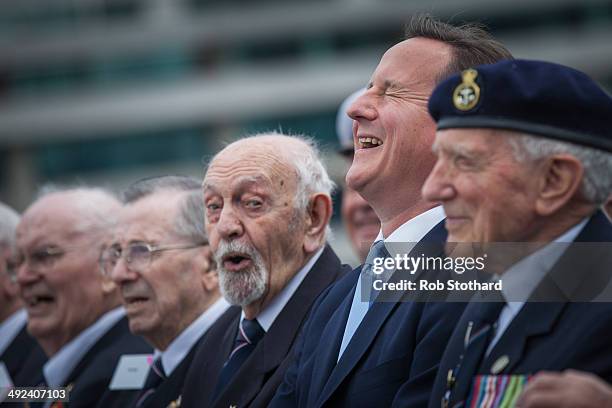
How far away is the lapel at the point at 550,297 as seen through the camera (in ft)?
9.65

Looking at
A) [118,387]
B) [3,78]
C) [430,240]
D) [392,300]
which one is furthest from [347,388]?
[3,78]

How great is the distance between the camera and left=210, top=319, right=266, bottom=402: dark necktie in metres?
4.81

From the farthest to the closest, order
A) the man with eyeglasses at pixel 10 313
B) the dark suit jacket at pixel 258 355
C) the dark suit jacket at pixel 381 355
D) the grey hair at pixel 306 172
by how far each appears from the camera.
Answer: the man with eyeglasses at pixel 10 313, the grey hair at pixel 306 172, the dark suit jacket at pixel 258 355, the dark suit jacket at pixel 381 355

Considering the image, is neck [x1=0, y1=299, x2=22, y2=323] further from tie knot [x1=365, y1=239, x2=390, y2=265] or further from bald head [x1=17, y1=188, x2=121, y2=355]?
tie knot [x1=365, y1=239, x2=390, y2=265]

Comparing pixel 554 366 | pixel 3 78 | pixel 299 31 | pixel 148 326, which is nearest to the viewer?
pixel 554 366

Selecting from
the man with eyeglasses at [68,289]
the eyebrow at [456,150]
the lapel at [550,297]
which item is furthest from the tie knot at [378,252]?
the man with eyeglasses at [68,289]

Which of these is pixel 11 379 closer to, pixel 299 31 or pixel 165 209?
pixel 165 209

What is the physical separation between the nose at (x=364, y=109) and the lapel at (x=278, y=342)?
1047 millimetres

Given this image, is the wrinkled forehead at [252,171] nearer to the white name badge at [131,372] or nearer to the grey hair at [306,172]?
the grey hair at [306,172]

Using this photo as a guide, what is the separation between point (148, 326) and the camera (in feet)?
18.4

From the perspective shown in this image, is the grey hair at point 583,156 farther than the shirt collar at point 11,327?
No

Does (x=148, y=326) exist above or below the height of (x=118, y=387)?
above

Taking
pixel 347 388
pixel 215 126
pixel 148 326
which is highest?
pixel 347 388

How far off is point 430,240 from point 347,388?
0.62m
